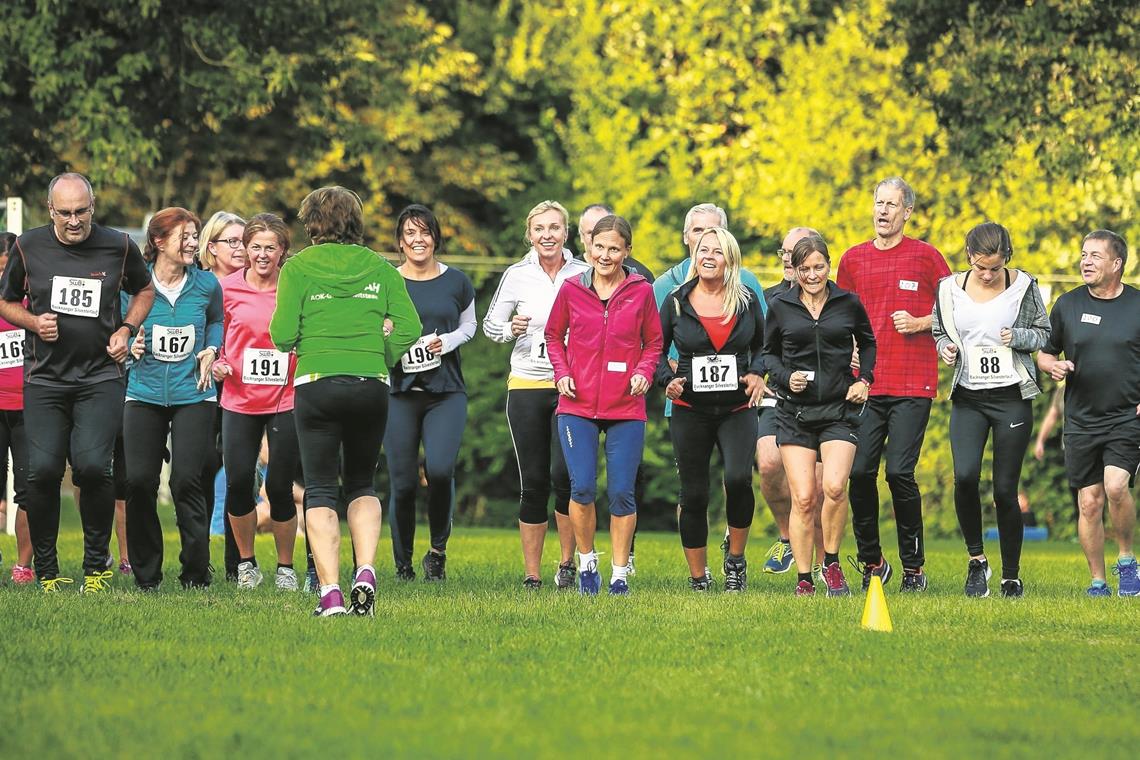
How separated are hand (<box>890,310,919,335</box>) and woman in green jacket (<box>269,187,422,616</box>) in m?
3.52

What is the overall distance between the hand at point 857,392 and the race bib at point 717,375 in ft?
2.32

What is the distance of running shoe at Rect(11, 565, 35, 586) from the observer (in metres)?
11.8

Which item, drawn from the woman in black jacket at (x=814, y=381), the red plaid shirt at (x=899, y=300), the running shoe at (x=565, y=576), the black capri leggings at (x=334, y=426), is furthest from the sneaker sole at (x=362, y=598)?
the red plaid shirt at (x=899, y=300)

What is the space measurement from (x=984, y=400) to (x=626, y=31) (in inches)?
961

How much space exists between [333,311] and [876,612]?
306cm

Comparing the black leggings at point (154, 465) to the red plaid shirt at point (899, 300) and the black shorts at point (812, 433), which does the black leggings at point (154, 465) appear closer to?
the black shorts at point (812, 433)

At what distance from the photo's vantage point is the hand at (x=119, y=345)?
10367 millimetres

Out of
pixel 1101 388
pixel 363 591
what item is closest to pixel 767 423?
pixel 1101 388

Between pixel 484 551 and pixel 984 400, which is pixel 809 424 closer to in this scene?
pixel 984 400

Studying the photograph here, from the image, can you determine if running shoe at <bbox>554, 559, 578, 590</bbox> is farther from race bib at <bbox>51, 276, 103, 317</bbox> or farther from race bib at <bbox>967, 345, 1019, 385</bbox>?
race bib at <bbox>51, 276, 103, 317</bbox>

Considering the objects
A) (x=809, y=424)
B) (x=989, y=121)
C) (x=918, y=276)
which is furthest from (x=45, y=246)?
(x=989, y=121)

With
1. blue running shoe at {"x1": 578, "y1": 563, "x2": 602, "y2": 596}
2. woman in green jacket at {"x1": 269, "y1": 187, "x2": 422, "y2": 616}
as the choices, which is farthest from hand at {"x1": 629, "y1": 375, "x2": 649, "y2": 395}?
woman in green jacket at {"x1": 269, "y1": 187, "x2": 422, "y2": 616}

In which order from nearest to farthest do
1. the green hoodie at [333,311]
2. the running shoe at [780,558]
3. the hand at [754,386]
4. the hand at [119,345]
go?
1. the green hoodie at [333,311]
2. the hand at [119,345]
3. the hand at [754,386]
4. the running shoe at [780,558]

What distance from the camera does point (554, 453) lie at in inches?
478
